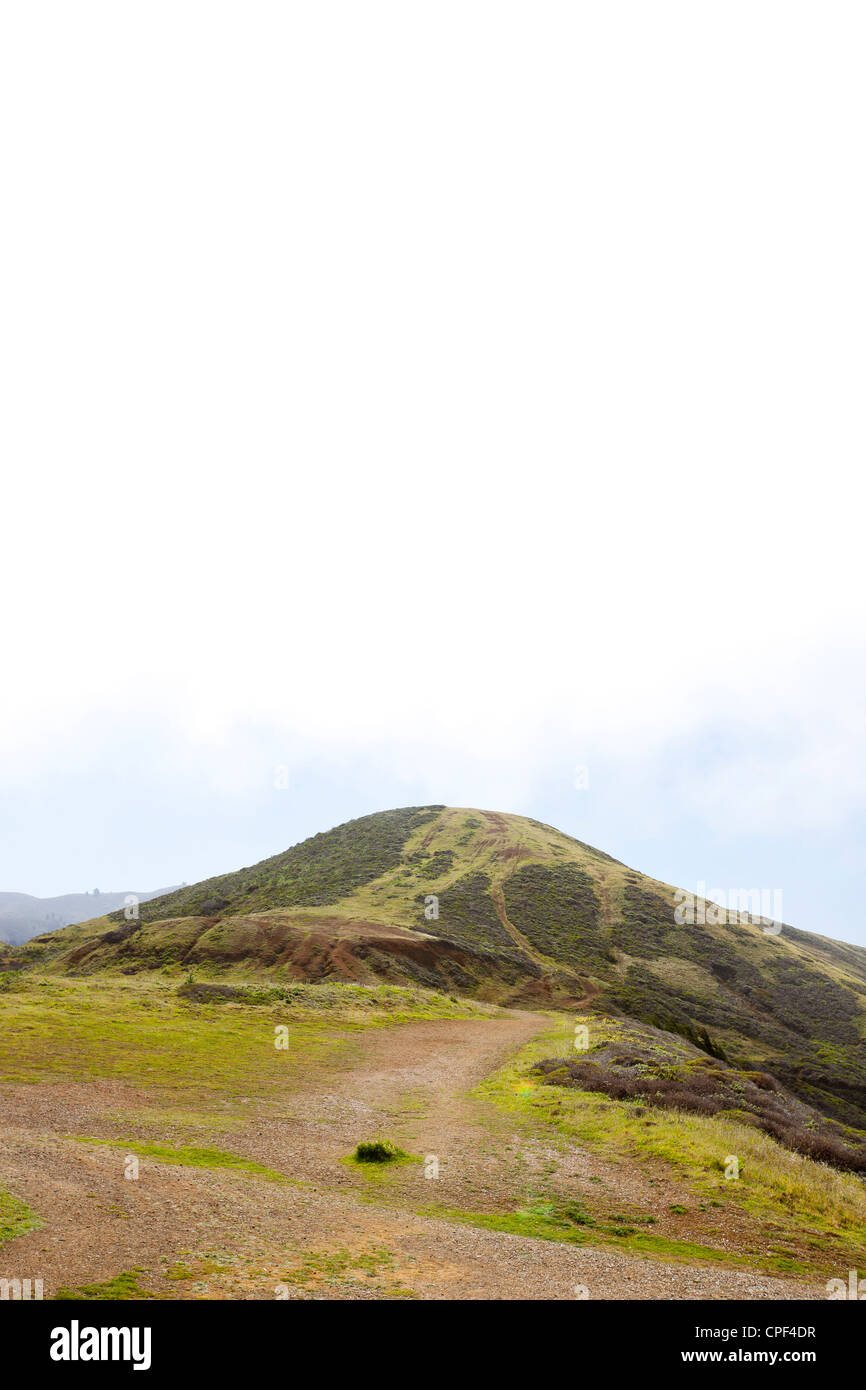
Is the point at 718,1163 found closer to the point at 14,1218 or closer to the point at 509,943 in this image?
the point at 14,1218

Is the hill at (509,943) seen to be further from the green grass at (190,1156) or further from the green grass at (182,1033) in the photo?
the green grass at (190,1156)

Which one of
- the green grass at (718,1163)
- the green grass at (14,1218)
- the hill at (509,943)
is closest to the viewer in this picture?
the green grass at (14,1218)

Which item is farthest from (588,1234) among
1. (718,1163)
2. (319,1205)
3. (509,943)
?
(509,943)

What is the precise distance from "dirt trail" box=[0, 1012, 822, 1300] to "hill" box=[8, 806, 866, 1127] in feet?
93.6

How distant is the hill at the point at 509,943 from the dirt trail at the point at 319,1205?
28.5 m

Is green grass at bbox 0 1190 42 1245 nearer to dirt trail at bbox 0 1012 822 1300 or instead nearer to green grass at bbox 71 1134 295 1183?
dirt trail at bbox 0 1012 822 1300

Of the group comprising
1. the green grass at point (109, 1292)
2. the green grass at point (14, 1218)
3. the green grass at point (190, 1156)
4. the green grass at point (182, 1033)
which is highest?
the green grass at point (109, 1292)

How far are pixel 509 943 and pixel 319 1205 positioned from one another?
59.6 metres

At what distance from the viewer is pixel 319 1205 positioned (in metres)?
12.4

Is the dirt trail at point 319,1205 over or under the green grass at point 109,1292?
under

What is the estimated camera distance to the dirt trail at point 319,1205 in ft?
29.1

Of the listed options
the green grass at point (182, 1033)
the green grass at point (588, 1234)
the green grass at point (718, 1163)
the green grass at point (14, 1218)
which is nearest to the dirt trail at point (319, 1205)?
the green grass at point (14, 1218)

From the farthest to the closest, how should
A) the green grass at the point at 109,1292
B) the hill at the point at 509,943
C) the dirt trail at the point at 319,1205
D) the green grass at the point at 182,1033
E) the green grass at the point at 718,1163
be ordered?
the hill at the point at 509,943 → the green grass at the point at 182,1033 → the green grass at the point at 718,1163 → the dirt trail at the point at 319,1205 → the green grass at the point at 109,1292
